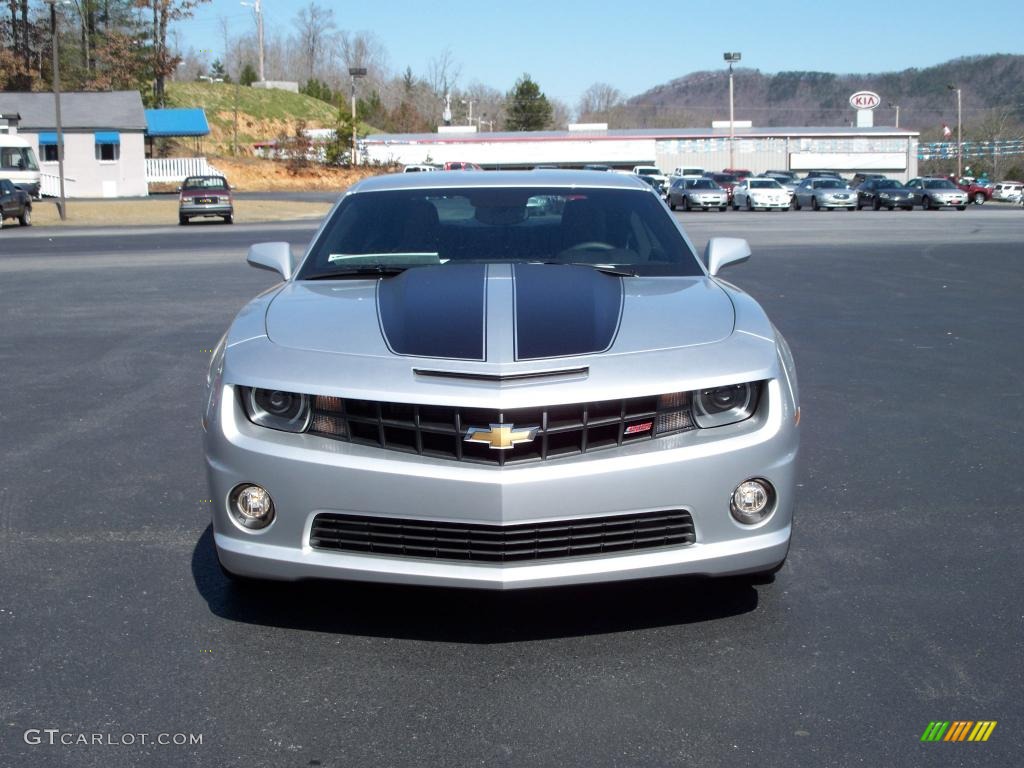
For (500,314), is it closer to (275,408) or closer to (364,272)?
(275,408)

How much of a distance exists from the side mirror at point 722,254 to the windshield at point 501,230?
163mm

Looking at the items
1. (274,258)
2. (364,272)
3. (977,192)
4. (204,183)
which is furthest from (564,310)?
(977,192)

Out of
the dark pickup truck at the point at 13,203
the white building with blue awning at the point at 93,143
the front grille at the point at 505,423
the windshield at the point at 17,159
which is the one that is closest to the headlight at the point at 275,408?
the front grille at the point at 505,423

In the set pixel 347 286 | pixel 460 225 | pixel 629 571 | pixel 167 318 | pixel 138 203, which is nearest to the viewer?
pixel 629 571

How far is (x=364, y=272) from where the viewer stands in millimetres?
4918

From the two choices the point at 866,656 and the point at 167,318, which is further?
the point at 167,318

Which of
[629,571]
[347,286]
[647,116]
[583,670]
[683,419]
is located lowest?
[583,670]

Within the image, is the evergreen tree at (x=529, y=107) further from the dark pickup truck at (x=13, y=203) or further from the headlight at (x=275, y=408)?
the headlight at (x=275, y=408)

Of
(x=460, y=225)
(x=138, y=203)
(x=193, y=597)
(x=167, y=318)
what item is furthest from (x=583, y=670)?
(x=138, y=203)

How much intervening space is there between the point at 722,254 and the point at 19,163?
4963 centimetres

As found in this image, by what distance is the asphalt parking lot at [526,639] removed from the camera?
326cm

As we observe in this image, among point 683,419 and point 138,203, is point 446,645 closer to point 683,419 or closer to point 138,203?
point 683,419

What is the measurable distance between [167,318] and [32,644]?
29.9ft

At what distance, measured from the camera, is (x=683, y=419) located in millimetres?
3820
